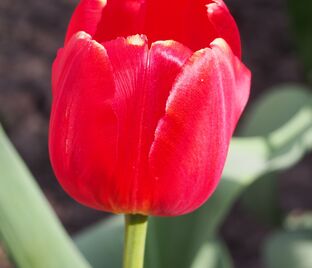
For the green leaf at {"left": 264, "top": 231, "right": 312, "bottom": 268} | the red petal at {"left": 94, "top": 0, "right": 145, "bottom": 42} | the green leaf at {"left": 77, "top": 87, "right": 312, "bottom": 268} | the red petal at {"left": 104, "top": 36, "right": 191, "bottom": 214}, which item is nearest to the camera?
the red petal at {"left": 104, "top": 36, "right": 191, "bottom": 214}

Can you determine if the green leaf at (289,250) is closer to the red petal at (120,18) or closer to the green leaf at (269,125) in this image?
the green leaf at (269,125)

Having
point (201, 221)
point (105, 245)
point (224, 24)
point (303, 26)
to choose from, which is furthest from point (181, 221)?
point (303, 26)

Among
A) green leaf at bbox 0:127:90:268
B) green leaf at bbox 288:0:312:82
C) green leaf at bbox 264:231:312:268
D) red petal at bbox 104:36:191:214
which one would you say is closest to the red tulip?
red petal at bbox 104:36:191:214

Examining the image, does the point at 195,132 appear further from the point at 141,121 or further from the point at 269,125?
the point at 269,125

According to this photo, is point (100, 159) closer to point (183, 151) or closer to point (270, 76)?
point (183, 151)

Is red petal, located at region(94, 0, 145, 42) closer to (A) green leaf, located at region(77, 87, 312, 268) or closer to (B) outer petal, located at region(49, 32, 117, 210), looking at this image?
(B) outer petal, located at region(49, 32, 117, 210)

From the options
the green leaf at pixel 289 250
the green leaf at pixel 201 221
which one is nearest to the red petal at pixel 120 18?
the green leaf at pixel 201 221

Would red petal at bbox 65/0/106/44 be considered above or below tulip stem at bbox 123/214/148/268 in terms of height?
above
